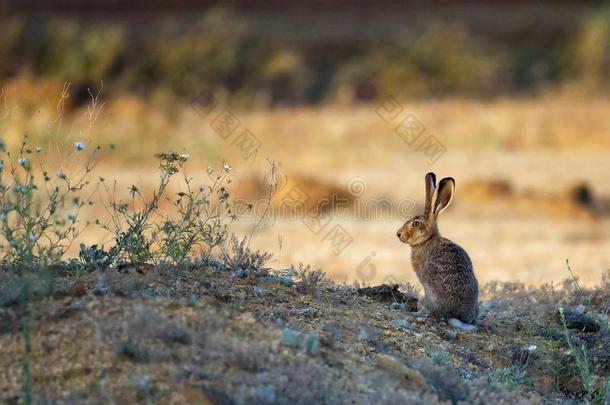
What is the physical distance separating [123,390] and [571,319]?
322 cm

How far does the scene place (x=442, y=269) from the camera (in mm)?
6582

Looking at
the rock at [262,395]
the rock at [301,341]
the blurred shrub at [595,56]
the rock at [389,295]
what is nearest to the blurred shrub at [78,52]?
the blurred shrub at [595,56]

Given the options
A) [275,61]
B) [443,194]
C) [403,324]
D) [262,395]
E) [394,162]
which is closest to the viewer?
[262,395]

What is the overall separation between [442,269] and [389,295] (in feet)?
1.44

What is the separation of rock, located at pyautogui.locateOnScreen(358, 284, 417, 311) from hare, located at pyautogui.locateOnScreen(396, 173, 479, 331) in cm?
15

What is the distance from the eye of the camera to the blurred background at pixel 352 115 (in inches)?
536

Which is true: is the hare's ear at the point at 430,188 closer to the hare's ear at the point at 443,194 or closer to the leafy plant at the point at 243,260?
the hare's ear at the point at 443,194

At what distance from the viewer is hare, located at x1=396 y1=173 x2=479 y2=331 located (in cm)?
646

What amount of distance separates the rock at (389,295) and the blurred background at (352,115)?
3.02m

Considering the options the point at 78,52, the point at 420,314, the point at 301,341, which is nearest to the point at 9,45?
the point at 78,52

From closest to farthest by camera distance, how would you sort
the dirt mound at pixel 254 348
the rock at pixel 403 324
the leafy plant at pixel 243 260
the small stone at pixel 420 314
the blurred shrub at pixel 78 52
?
the dirt mound at pixel 254 348 → the rock at pixel 403 324 → the leafy plant at pixel 243 260 → the small stone at pixel 420 314 → the blurred shrub at pixel 78 52

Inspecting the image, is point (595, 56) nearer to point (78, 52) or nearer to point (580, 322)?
point (78, 52)

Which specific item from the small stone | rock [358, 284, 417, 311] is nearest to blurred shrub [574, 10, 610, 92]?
rock [358, 284, 417, 311]

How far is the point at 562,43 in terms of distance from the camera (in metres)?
28.9
